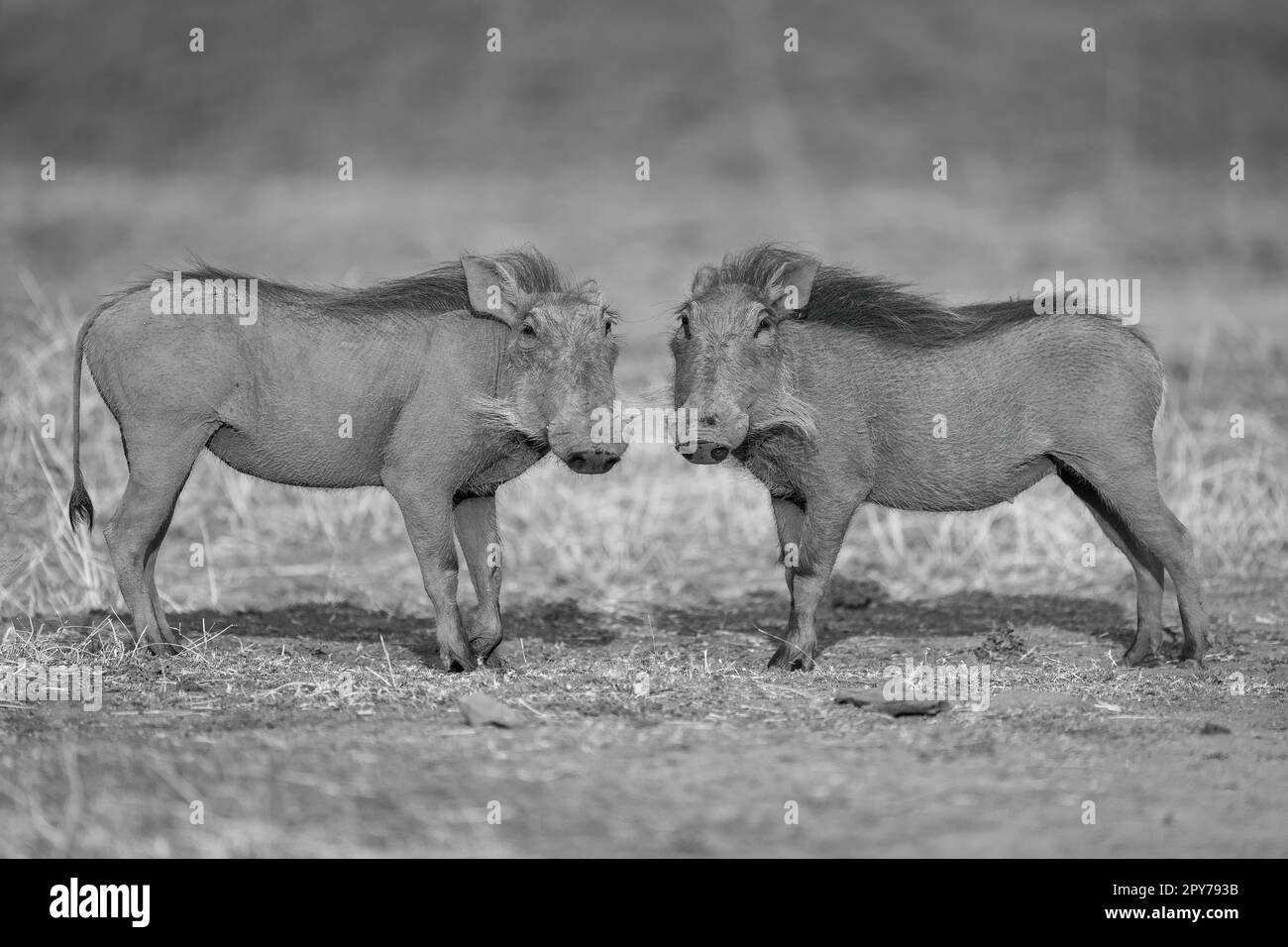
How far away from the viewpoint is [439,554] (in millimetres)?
7047

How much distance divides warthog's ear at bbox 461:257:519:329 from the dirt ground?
1419mm

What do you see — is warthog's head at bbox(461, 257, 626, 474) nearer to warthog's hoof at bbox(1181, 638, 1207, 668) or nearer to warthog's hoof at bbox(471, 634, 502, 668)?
warthog's hoof at bbox(471, 634, 502, 668)

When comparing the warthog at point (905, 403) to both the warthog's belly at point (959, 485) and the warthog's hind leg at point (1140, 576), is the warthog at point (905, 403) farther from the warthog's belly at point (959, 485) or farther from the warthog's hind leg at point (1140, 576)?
the warthog's hind leg at point (1140, 576)

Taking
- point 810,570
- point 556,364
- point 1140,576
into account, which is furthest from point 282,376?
point 1140,576

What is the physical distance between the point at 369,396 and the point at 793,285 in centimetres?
177

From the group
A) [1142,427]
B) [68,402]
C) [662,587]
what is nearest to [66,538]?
[68,402]

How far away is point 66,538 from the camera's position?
8.53 meters

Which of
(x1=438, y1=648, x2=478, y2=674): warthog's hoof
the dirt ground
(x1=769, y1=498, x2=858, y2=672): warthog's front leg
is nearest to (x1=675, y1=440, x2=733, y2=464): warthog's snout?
(x1=769, y1=498, x2=858, y2=672): warthog's front leg

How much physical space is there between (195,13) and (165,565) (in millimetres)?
28114

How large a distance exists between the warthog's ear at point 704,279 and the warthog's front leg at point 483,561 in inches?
47.9

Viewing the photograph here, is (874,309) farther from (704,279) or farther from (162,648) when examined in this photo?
(162,648)

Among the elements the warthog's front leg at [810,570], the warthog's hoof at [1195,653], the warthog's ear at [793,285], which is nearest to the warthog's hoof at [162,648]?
the warthog's front leg at [810,570]

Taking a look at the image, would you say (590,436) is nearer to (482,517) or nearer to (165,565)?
(482,517)

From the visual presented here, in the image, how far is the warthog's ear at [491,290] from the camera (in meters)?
7.20
